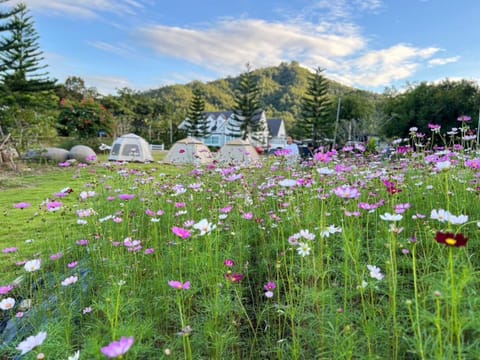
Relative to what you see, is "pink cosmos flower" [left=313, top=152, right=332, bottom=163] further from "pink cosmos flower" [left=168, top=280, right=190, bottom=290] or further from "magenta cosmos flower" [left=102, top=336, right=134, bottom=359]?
"magenta cosmos flower" [left=102, top=336, right=134, bottom=359]

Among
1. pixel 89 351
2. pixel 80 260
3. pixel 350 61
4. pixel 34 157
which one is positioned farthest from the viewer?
pixel 350 61

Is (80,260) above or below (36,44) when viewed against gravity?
below

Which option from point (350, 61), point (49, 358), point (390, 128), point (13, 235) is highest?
point (350, 61)

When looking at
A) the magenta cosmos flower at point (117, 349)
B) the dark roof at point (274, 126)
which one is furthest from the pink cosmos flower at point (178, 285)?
the dark roof at point (274, 126)

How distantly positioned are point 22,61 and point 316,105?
1976 cm

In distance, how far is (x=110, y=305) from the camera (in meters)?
1.16

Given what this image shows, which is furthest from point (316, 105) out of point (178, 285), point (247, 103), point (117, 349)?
point (117, 349)

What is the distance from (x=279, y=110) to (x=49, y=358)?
63.7 meters

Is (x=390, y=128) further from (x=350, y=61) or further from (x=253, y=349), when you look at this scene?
(x=253, y=349)

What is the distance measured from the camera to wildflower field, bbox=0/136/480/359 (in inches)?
35.7

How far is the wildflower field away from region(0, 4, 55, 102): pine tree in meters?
16.3

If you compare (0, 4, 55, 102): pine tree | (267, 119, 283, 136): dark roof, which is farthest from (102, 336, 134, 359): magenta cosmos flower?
(267, 119, 283, 136): dark roof

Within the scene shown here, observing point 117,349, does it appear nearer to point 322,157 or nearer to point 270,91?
point 322,157

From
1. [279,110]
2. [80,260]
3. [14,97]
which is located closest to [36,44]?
[14,97]
